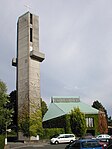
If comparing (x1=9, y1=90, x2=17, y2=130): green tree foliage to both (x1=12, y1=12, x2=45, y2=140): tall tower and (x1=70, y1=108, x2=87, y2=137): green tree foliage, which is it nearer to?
(x1=12, y1=12, x2=45, y2=140): tall tower

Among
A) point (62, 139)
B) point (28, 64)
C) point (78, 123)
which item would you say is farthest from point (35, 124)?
point (28, 64)

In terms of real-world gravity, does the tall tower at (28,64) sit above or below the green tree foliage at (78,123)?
above

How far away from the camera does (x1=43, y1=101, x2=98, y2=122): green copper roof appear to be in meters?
79.1

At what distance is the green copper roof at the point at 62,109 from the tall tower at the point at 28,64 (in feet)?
48.2

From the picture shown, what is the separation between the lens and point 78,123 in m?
70.9

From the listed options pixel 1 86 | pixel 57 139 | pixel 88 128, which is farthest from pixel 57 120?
pixel 1 86

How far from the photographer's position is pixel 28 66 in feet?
212

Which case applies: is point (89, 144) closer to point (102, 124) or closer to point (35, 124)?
point (35, 124)

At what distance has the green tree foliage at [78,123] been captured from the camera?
231 ft

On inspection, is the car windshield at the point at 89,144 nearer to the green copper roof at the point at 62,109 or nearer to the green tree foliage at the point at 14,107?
the green tree foliage at the point at 14,107

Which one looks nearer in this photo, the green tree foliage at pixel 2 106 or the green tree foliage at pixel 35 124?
the green tree foliage at pixel 2 106

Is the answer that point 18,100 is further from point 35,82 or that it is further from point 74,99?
point 74,99

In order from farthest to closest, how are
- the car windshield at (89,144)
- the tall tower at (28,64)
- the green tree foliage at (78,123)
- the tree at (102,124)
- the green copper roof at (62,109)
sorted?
1. the tree at (102,124)
2. the green copper roof at (62,109)
3. the green tree foliage at (78,123)
4. the tall tower at (28,64)
5. the car windshield at (89,144)

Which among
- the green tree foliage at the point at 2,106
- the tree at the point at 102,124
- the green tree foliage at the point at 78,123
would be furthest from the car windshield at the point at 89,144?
the tree at the point at 102,124
